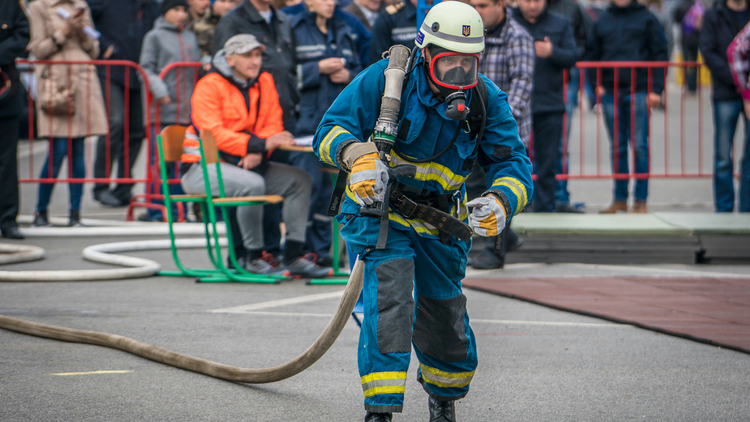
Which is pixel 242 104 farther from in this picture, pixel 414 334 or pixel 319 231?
pixel 414 334


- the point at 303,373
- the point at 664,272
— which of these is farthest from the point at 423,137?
the point at 664,272

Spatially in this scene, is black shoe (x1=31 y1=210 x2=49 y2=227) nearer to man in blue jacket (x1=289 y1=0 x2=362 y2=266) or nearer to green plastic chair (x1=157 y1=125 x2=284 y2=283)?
green plastic chair (x1=157 y1=125 x2=284 y2=283)

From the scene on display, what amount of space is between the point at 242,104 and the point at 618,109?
15.5 feet

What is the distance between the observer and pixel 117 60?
31.8 ft

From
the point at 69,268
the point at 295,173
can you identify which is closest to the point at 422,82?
the point at 295,173

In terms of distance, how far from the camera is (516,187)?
3496 mm

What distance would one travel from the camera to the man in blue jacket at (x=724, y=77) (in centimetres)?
870

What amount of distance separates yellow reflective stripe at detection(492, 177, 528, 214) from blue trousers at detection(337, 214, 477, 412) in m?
0.29

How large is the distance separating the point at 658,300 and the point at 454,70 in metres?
3.40

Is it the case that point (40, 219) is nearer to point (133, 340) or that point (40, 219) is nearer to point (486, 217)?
point (133, 340)

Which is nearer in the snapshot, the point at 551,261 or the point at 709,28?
the point at 551,261

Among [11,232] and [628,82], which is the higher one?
[628,82]

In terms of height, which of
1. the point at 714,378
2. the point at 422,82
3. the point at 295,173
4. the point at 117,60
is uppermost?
the point at 117,60

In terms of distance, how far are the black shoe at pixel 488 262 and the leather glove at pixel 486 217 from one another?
13.1ft
